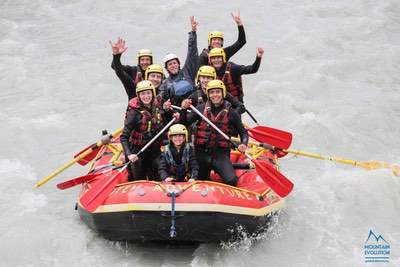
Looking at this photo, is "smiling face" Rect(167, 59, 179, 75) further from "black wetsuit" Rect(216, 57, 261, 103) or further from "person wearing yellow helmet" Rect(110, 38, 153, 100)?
"black wetsuit" Rect(216, 57, 261, 103)

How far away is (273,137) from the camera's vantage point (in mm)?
7543

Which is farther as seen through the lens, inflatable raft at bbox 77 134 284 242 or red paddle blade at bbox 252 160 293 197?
red paddle blade at bbox 252 160 293 197

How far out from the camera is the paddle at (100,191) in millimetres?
6207

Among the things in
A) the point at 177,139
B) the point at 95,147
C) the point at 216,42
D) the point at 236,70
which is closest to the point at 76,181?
the point at 95,147

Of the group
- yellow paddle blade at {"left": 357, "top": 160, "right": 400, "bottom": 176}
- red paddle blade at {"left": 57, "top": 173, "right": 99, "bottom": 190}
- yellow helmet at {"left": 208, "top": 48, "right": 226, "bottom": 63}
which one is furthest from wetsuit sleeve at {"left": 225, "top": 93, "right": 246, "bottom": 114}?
yellow paddle blade at {"left": 357, "top": 160, "right": 400, "bottom": 176}

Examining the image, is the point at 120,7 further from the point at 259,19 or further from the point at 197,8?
the point at 259,19

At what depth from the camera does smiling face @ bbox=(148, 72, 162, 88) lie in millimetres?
6941

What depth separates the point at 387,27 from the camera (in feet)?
49.4

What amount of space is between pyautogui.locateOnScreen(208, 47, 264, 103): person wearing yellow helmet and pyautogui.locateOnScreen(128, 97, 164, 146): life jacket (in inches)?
51.4

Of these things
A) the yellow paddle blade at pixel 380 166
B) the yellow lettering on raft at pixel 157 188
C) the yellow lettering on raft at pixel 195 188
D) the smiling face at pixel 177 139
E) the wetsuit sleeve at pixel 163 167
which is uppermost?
the smiling face at pixel 177 139

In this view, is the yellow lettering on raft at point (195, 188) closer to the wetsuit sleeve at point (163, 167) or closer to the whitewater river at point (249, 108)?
the wetsuit sleeve at point (163, 167)

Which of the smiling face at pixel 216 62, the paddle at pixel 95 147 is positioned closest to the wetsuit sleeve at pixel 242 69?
the smiling face at pixel 216 62

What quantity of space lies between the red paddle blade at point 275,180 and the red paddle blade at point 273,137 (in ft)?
3.46

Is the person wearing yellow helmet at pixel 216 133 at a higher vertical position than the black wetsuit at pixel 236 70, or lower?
lower
